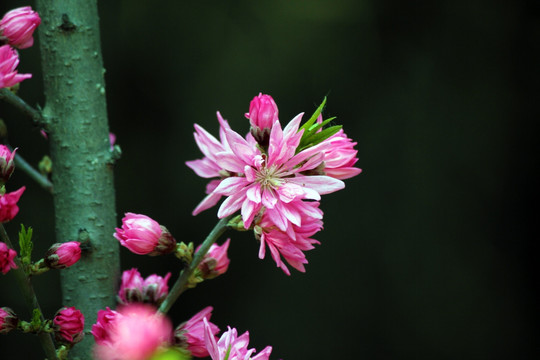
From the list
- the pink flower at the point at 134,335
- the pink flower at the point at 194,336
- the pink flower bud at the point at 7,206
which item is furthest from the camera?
the pink flower at the point at 194,336

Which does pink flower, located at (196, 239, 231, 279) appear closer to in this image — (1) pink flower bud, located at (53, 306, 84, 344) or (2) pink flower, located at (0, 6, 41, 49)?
(1) pink flower bud, located at (53, 306, 84, 344)

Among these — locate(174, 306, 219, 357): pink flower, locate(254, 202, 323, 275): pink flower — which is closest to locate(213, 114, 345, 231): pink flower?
locate(254, 202, 323, 275): pink flower

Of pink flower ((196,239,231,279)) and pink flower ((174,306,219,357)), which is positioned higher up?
pink flower ((196,239,231,279))

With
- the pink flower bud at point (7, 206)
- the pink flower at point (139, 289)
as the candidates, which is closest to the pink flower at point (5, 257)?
the pink flower bud at point (7, 206)

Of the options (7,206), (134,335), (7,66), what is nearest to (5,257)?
(7,206)

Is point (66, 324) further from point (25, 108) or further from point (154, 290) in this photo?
point (25, 108)

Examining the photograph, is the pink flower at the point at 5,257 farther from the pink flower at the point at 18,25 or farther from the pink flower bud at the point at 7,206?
the pink flower at the point at 18,25
